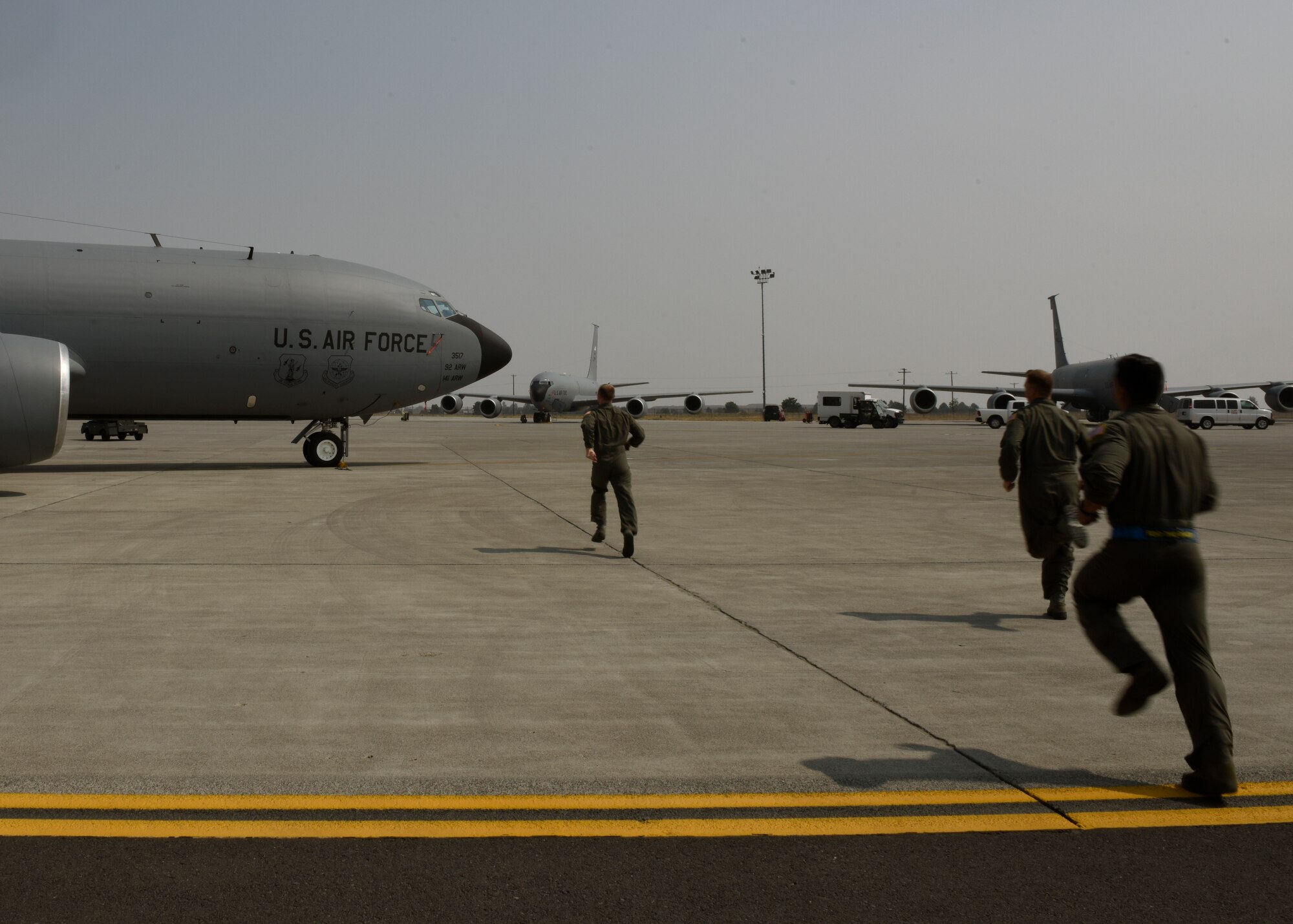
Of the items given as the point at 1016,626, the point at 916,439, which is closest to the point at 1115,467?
the point at 1016,626

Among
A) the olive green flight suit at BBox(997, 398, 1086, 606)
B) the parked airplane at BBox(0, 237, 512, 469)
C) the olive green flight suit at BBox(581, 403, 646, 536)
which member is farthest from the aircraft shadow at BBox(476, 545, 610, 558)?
the parked airplane at BBox(0, 237, 512, 469)

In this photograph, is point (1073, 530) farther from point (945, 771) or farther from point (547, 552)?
point (547, 552)

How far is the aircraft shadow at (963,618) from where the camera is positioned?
7.86 metres

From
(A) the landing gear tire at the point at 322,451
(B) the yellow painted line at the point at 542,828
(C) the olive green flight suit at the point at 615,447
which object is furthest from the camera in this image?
(A) the landing gear tire at the point at 322,451

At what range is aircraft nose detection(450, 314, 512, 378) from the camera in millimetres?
25000

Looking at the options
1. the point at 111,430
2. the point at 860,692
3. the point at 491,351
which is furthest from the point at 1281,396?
the point at 860,692

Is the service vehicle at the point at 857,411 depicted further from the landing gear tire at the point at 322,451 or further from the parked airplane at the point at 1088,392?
the landing gear tire at the point at 322,451

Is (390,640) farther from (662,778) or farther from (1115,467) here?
(1115,467)

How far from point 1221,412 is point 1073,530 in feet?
207

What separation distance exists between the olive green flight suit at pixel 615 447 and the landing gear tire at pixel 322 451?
14333mm

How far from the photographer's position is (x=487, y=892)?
3490 mm

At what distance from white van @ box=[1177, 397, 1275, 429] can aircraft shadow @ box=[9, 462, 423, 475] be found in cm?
5098

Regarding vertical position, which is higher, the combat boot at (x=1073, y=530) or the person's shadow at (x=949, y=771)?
the combat boot at (x=1073, y=530)

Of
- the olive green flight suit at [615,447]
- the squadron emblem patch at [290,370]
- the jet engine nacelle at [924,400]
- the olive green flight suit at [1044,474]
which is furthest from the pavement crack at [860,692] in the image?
the jet engine nacelle at [924,400]
